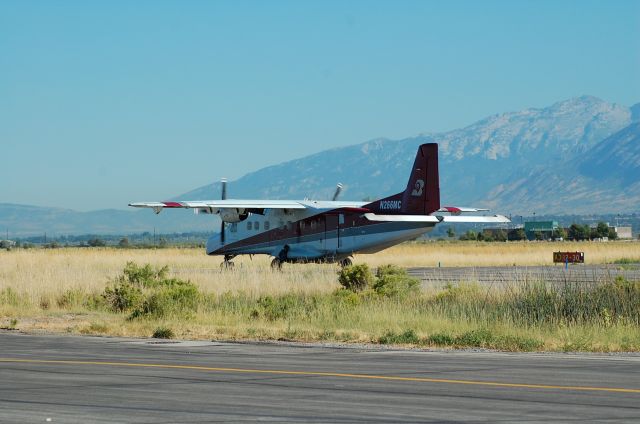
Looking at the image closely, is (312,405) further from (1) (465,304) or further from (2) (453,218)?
(2) (453,218)

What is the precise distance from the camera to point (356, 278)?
3566cm

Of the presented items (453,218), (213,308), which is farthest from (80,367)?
(453,218)

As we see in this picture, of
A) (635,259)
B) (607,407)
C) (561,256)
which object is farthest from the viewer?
(635,259)

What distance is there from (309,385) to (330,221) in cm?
3628

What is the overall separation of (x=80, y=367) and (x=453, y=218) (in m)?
35.5

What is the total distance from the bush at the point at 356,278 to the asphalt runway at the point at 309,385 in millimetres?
14524

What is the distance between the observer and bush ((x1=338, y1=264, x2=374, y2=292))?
35625mm

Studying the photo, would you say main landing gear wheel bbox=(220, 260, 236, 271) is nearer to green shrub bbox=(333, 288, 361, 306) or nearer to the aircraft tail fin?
the aircraft tail fin

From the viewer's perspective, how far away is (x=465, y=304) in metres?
28.0

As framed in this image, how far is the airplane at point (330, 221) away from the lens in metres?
49.1

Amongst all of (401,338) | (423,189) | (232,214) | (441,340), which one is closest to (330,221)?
(423,189)

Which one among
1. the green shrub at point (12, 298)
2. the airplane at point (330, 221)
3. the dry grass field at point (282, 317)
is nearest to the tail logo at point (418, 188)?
the airplane at point (330, 221)

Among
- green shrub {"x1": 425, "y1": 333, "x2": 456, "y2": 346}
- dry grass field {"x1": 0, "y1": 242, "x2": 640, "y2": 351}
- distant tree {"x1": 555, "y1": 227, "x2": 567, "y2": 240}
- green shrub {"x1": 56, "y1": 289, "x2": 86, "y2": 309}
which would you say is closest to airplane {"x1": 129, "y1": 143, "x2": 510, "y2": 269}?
dry grass field {"x1": 0, "y1": 242, "x2": 640, "y2": 351}

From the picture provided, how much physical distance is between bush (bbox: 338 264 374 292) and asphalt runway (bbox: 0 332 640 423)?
47.7ft
